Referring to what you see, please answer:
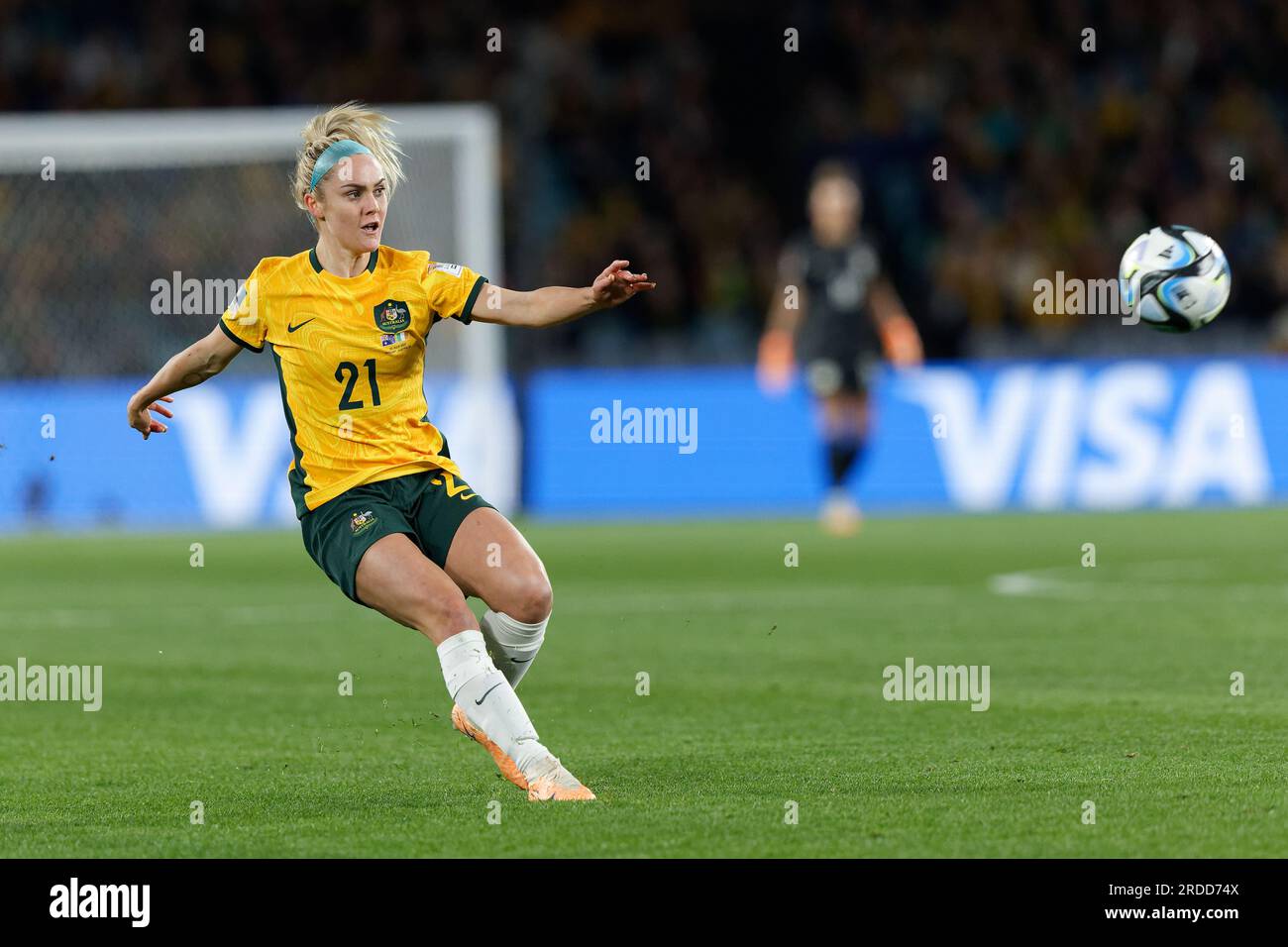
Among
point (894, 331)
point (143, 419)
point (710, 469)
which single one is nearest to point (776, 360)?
point (894, 331)

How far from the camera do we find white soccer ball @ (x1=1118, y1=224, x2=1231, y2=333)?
8.91 metres

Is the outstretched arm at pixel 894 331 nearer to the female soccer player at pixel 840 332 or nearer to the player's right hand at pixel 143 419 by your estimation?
the female soccer player at pixel 840 332

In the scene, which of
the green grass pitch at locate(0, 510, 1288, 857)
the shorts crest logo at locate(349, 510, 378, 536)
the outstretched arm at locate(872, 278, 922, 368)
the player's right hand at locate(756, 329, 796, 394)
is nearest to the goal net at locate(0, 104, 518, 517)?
the player's right hand at locate(756, 329, 796, 394)

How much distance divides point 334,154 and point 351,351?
2.06 feet

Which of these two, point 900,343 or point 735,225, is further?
point 735,225

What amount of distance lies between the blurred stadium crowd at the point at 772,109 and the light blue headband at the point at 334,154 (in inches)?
650

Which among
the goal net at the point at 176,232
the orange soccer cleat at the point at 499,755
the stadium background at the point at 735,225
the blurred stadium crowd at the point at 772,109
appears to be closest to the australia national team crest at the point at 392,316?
the orange soccer cleat at the point at 499,755

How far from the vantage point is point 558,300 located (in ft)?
22.5

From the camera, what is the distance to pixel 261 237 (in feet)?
64.1

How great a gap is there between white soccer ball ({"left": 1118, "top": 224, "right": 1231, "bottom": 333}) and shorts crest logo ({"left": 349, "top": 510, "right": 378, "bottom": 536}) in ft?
11.8

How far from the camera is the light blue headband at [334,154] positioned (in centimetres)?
704

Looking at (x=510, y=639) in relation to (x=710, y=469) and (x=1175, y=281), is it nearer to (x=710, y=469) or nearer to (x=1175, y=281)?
(x=1175, y=281)
